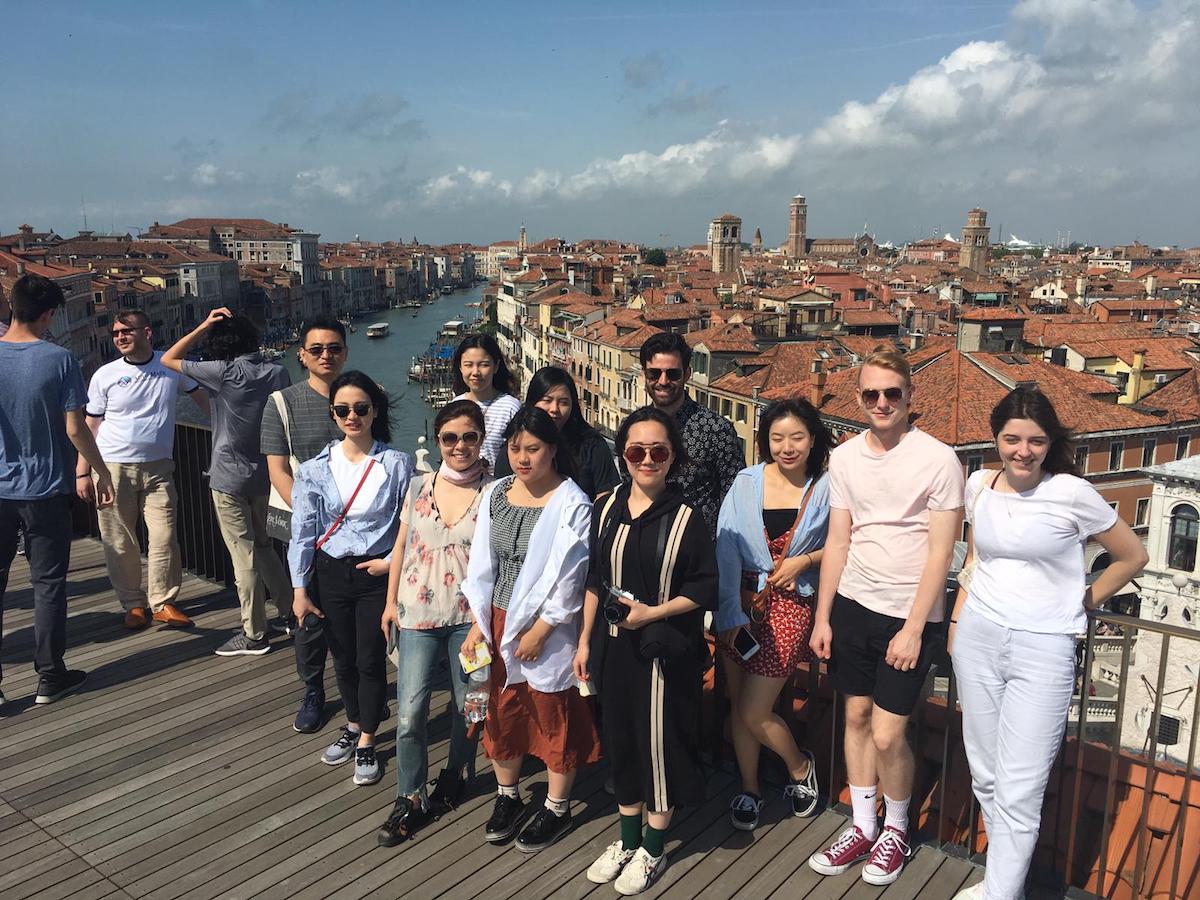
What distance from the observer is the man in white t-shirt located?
404cm

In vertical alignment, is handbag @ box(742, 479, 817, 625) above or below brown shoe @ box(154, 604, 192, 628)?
above

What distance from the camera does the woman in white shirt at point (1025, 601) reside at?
210 centimetres

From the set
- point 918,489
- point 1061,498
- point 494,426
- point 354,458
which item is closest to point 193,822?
point 354,458

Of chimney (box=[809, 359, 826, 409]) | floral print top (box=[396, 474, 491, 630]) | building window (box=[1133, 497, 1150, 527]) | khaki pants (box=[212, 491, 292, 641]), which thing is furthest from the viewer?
chimney (box=[809, 359, 826, 409])

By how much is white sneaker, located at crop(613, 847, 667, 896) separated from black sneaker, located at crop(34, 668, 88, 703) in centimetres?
246

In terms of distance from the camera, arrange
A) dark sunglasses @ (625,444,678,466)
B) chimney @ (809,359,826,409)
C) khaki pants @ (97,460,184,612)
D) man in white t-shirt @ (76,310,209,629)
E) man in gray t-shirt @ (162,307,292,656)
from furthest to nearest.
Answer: chimney @ (809,359,826,409)
khaki pants @ (97,460,184,612)
man in white t-shirt @ (76,310,209,629)
man in gray t-shirt @ (162,307,292,656)
dark sunglasses @ (625,444,678,466)

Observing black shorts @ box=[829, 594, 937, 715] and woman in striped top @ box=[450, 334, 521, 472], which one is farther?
woman in striped top @ box=[450, 334, 521, 472]

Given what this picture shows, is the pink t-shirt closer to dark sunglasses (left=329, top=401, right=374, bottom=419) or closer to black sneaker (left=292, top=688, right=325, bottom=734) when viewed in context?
dark sunglasses (left=329, top=401, right=374, bottom=419)

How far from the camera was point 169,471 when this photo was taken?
4.21 metres

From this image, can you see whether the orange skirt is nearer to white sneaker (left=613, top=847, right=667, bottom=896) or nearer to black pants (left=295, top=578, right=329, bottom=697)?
white sneaker (left=613, top=847, right=667, bottom=896)

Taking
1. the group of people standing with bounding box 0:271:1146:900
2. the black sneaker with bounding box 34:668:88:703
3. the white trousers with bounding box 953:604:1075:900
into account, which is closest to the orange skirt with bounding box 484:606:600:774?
the group of people standing with bounding box 0:271:1146:900

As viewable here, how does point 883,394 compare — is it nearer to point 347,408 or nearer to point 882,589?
point 882,589

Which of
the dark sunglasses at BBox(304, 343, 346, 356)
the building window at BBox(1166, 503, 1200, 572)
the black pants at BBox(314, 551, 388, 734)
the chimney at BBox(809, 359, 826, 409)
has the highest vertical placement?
the dark sunglasses at BBox(304, 343, 346, 356)

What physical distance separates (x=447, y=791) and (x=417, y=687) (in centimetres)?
39
